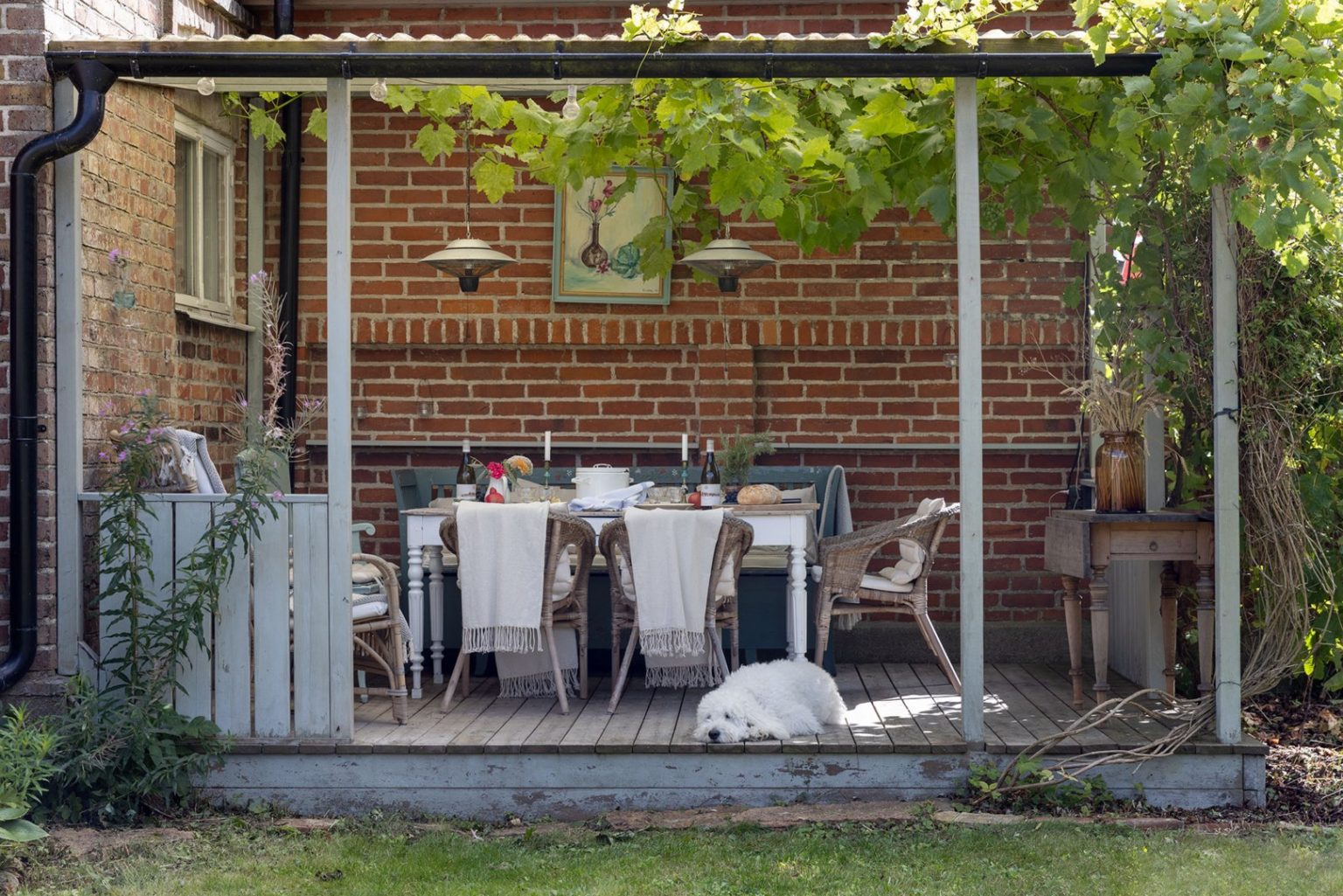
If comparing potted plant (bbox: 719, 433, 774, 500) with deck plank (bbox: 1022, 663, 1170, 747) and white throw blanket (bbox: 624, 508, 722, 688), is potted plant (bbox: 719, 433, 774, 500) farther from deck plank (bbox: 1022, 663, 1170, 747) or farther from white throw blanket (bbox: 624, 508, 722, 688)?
deck plank (bbox: 1022, 663, 1170, 747)

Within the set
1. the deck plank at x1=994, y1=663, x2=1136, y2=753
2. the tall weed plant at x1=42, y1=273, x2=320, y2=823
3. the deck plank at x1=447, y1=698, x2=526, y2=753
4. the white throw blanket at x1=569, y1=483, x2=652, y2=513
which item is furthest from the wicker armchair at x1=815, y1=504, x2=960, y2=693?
the tall weed plant at x1=42, y1=273, x2=320, y2=823

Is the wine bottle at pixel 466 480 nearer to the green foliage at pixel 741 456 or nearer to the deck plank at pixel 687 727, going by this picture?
the green foliage at pixel 741 456

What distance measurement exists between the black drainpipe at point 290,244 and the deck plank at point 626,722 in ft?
7.39

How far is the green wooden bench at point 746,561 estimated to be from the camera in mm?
6590

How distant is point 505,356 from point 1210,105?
379cm

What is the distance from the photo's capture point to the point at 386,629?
554 centimetres

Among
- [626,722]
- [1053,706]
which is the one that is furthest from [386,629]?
[1053,706]

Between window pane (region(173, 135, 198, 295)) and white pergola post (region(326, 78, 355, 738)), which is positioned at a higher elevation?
window pane (region(173, 135, 198, 295))

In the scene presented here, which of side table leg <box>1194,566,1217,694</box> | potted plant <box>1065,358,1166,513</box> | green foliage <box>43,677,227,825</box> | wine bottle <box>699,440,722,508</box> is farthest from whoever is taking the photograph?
wine bottle <box>699,440,722,508</box>

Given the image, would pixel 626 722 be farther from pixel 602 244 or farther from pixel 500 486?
pixel 602 244

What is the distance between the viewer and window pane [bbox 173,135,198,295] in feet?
22.0

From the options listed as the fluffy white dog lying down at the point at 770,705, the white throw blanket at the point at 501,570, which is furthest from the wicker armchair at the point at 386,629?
the fluffy white dog lying down at the point at 770,705

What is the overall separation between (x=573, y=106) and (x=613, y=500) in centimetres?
170

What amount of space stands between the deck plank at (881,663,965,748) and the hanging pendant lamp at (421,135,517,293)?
2.60 m
